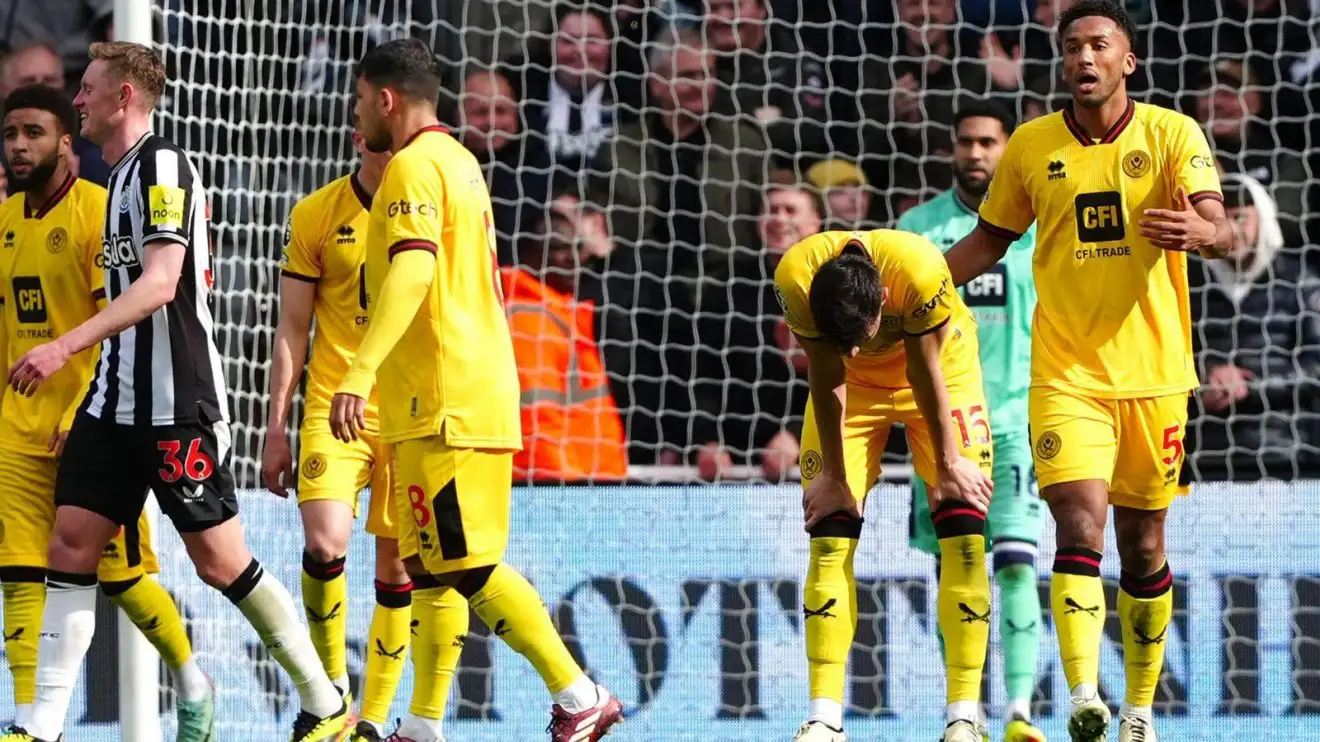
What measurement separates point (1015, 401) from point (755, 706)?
1.58 metres

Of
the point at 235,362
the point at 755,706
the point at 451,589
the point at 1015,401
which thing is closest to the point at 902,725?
the point at 755,706

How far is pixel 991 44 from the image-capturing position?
895cm

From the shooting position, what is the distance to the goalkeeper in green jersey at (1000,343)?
23.2 feet

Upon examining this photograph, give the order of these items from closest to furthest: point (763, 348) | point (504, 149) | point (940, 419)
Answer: point (940, 419) → point (763, 348) → point (504, 149)

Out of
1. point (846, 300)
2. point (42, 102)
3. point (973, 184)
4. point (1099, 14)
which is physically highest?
point (1099, 14)

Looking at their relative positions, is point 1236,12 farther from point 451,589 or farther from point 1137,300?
point 451,589

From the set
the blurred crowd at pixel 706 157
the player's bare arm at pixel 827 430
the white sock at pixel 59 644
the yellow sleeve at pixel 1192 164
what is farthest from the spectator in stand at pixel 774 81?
the white sock at pixel 59 644

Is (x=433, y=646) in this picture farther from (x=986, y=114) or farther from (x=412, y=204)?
(x=986, y=114)

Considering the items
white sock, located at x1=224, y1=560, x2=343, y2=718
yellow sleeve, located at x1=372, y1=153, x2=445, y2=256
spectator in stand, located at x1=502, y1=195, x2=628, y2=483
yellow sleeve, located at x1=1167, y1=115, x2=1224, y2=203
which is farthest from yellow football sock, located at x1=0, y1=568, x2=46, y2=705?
yellow sleeve, located at x1=1167, y1=115, x2=1224, y2=203

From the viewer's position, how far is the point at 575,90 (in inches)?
356

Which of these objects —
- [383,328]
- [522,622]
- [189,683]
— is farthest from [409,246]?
[189,683]

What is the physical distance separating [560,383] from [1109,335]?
3017 mm

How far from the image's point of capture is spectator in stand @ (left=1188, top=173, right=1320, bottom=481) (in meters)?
8.35

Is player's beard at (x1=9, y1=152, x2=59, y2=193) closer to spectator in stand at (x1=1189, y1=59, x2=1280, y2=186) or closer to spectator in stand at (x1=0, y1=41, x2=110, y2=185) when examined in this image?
spectator in stand at (x1=0, y1=41, x2=110, y2=185)
